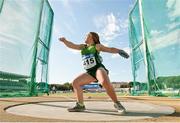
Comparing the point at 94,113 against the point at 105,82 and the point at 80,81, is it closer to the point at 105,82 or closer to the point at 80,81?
the point at 105,82

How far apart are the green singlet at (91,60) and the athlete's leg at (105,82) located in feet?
0.38

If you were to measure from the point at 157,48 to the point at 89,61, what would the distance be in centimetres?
843

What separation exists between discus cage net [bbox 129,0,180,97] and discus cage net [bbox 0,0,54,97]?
5.76 metres

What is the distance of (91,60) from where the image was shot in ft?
15.1

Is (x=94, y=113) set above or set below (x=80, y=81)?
below

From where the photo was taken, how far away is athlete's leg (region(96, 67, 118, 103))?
4.30 m

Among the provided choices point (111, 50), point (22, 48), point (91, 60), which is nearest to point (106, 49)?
point (111, 50)

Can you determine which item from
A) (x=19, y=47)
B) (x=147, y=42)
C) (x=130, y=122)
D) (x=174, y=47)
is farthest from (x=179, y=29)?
(x=130, y=122)

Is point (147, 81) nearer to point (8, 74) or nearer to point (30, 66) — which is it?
point (30, 66)

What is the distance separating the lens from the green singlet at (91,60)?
4570 millimetres

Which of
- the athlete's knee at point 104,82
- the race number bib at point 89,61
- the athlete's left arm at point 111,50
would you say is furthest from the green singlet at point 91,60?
the athlete's knee at point 104,82

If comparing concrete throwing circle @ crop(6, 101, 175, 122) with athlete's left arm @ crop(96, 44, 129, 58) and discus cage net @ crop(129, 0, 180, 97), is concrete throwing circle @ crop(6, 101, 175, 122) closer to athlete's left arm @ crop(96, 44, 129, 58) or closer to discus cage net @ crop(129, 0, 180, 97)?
athlete's left arm @ crop(96, 44, 129, 58)

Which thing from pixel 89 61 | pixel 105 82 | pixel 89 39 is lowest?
pixel 105 82

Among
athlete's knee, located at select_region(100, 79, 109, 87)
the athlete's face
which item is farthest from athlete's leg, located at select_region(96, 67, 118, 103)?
the athlete's face
